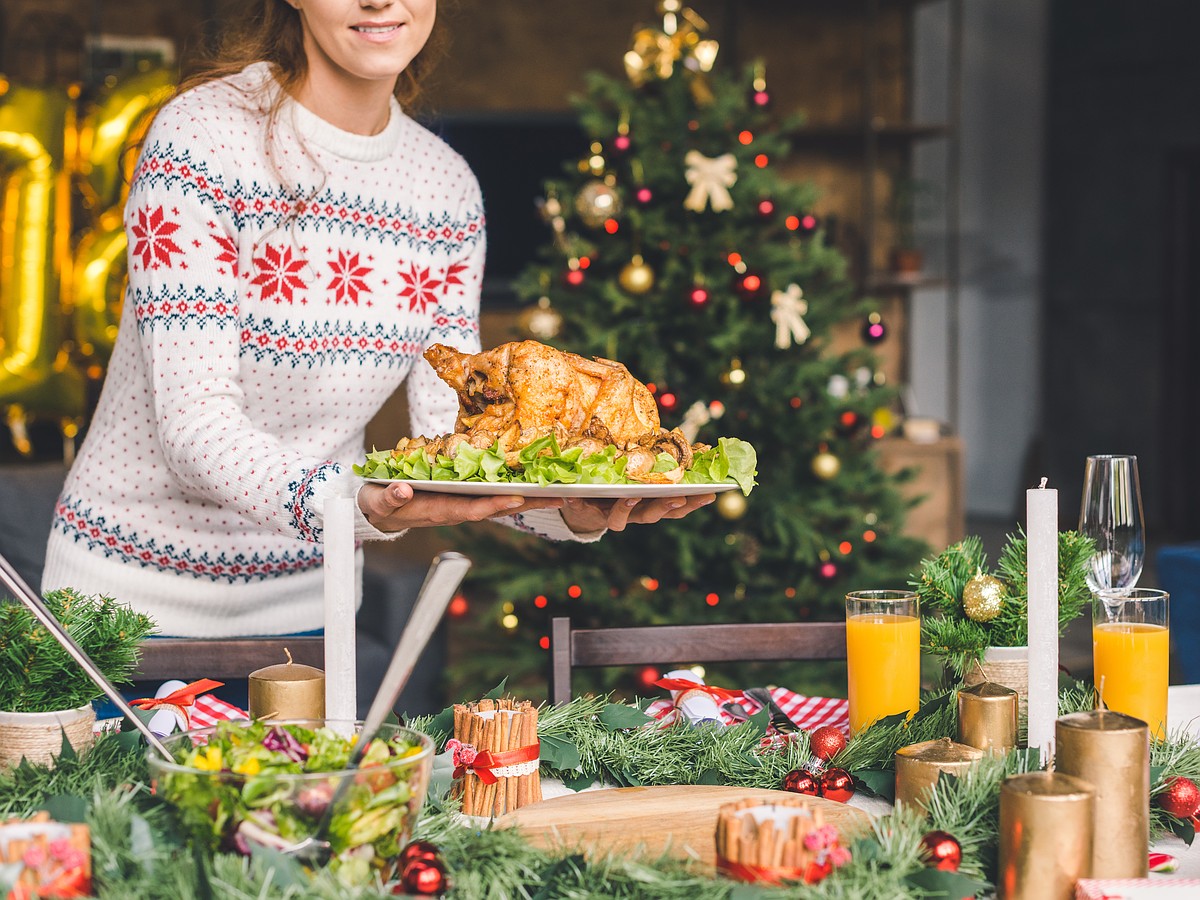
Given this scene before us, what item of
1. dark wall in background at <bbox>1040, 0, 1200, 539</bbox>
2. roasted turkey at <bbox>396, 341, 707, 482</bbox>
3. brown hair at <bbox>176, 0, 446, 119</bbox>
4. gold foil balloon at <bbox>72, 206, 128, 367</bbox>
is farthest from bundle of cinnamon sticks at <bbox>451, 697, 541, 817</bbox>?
dark wall in background at <bbox>1040, 0, 1200, 539</bbox>

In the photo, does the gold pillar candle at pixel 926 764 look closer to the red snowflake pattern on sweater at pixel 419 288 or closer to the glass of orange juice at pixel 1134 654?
the glass of orange juice at pixel 1134 654

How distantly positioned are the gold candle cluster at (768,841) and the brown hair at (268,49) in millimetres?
1049

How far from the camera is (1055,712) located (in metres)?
1.11

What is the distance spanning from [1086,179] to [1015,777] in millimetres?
7656

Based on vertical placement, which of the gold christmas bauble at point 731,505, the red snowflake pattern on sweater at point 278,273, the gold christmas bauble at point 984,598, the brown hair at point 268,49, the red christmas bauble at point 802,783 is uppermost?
the brown hair at point 268,49

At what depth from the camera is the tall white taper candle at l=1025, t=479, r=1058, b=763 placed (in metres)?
1.08

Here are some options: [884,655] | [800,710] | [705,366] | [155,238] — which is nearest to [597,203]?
[705,366]

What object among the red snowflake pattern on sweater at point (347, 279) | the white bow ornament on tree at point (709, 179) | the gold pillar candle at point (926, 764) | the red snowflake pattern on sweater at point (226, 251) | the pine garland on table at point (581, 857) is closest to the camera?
the pine garland on table at point (581, 857)

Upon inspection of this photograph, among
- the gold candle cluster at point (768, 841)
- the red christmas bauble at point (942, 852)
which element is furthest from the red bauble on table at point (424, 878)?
the red christmas bauble at point (942, 852)

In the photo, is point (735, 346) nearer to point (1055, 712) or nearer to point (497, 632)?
point (497, 632)

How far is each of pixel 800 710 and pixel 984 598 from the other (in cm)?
26

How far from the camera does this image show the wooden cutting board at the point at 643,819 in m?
0.98

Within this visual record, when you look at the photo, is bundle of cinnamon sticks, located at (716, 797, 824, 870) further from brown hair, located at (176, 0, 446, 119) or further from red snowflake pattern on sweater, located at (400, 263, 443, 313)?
brown hair, located at (176, 0, 446, 119)

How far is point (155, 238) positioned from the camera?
1.43 m
